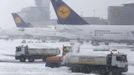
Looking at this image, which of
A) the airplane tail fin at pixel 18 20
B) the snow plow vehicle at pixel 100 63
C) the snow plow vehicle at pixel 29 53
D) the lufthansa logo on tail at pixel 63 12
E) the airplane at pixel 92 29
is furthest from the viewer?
the airplane tail fin at pixel 18 20

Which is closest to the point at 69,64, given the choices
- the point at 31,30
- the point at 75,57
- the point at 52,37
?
the point at 75,57

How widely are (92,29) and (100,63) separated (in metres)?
49.5

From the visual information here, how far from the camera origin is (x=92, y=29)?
85125mm

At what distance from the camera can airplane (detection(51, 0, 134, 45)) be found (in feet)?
277

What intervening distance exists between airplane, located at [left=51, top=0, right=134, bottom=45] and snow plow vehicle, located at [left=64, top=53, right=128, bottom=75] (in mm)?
47162

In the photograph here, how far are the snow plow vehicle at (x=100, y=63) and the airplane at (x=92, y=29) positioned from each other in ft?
155

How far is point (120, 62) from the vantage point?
35.8 meters

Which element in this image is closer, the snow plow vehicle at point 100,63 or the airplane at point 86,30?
the snow plow vehicle at point 100,63

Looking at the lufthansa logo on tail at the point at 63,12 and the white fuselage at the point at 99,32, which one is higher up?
the lufthansa logo on tail at the point at 63,12

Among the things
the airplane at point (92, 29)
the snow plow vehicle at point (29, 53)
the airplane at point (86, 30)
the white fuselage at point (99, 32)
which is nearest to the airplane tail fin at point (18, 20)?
the airplane at point (86, 30)

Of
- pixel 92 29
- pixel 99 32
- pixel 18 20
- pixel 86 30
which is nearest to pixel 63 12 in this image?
pixel 86 30

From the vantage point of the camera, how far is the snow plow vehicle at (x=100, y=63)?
35.7 metres

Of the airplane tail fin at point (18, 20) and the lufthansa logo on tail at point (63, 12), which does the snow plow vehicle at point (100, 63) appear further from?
the airplane tail fin at point (18, 20)

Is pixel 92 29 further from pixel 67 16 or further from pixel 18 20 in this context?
pixel 18 20
